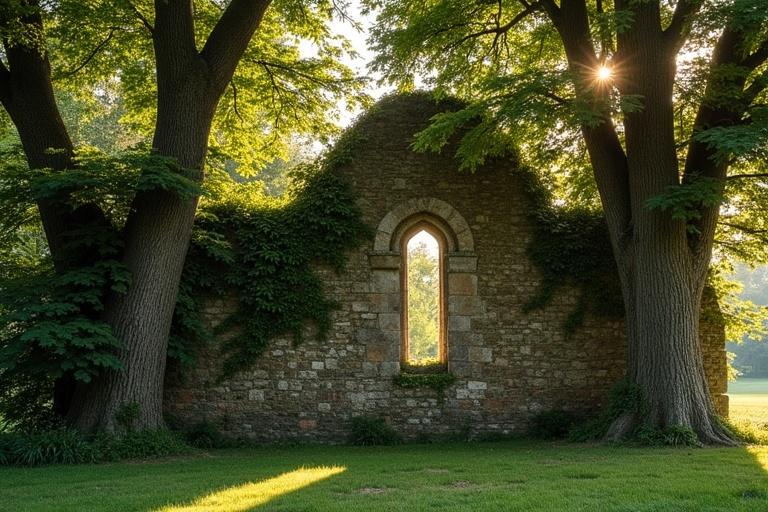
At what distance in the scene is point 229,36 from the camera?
35.2ft

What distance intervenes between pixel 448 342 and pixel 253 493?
240 inches

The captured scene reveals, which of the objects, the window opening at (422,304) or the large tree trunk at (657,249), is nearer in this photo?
the large tree trunk at (657,249)

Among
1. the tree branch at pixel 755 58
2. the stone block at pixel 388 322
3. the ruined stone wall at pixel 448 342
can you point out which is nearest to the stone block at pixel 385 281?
the ruined stone wall at pixel 448 342

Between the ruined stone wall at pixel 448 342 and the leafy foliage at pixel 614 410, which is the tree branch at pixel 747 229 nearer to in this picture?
the ruined stone wall at pixel 448 342

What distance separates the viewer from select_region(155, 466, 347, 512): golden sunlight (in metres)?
5.82

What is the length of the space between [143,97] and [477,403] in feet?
27.7

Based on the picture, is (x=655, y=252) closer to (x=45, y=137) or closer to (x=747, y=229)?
(x=747, y=229)

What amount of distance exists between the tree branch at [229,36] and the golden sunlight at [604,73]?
500cm

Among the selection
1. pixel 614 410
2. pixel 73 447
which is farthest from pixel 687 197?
pixel 73 447

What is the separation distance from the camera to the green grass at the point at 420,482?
5.90m

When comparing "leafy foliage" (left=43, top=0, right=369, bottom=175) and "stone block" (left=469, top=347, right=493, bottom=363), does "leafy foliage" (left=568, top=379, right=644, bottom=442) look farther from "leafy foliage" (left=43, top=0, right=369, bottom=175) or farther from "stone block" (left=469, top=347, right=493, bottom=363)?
"leafy foliage" (left=43, top=0, right=369, bottom=175)

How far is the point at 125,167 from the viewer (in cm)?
965

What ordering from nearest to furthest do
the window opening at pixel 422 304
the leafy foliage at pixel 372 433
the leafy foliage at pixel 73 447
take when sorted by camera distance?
the leafy foliage at pixel 73 447 < the leafy foliage at pixel 372 433 < the window opening at pixel 422 304

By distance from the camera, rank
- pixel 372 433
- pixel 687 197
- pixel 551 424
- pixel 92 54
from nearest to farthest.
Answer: pixel 687 197
pixel 372 433
pixel 551 424
pixel 92 54
